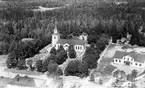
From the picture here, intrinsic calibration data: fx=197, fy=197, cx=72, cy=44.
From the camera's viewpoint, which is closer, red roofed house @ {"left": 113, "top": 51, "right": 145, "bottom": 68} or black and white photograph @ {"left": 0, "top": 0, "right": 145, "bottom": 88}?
black and white photograph @ {"left": 0, "top": 0, "right": 145, "bottom": 88}

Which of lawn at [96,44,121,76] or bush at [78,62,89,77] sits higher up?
bush at [78,62,89,77]

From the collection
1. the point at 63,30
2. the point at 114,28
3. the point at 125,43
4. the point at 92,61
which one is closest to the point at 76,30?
the point at 63,30

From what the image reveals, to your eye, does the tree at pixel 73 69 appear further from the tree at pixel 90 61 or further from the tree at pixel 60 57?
the tree at pixel 60 57

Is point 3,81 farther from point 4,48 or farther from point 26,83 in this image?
point 4,48

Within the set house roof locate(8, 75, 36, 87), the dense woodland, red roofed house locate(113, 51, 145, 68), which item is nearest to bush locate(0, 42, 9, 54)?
the dense woodland

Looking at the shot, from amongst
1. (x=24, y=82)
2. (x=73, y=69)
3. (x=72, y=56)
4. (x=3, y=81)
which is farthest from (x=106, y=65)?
(x=3, y=81)

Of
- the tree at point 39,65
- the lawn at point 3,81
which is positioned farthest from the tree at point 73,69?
the lawn at point 3,81

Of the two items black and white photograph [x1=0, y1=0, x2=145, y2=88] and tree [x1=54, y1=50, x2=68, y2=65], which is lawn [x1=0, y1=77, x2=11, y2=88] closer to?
black and white photograph [x1=0, y1=0, x2=145, y2=88]
